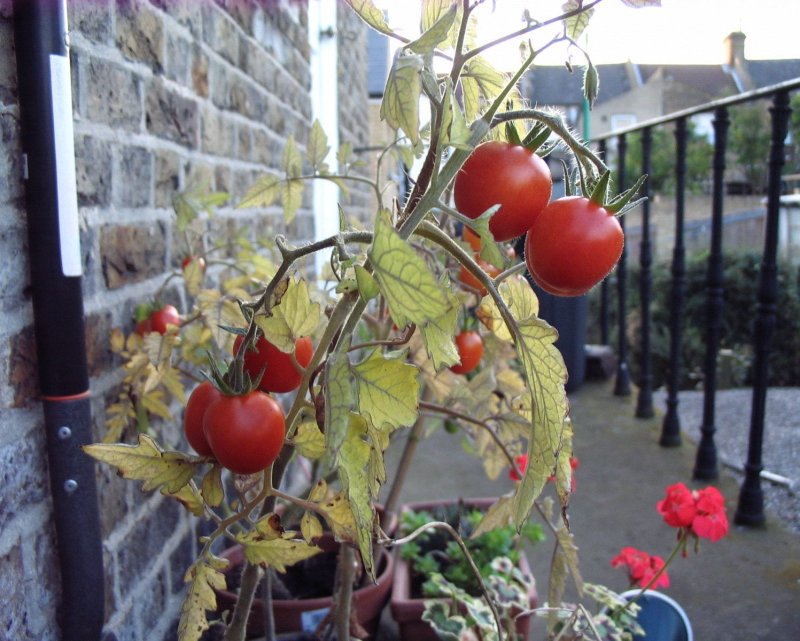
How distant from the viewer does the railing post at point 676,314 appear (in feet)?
8.45

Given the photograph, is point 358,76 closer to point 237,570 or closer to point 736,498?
point 736,498

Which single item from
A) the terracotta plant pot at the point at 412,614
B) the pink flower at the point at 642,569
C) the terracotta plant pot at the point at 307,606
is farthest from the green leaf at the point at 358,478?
the pink flower at the point at 642,569

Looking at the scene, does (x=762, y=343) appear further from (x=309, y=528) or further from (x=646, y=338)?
(x=309, y=528)

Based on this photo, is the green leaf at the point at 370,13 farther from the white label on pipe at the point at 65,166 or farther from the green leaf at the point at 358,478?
the white label on pipe at the point at 65,166

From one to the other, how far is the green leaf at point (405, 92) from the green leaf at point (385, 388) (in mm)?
161

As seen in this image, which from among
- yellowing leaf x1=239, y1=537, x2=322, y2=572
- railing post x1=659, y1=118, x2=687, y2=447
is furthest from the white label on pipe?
railing post x1=659, y1=118, x2=687, y2=447

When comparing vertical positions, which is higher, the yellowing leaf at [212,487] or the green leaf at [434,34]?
the green leaf at [434,34]

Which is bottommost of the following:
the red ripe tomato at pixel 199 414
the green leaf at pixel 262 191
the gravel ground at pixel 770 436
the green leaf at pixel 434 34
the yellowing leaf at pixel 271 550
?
the gravel ground at pixel 770 436

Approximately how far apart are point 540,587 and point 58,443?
1.20 metres

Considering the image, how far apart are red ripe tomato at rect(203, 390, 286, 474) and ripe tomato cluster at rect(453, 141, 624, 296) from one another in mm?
235

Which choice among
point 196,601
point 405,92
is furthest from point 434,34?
point 196,601

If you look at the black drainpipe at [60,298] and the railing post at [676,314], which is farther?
the railing post at [676,314]

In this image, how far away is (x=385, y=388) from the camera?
0.51 metres

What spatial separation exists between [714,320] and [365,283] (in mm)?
2125
